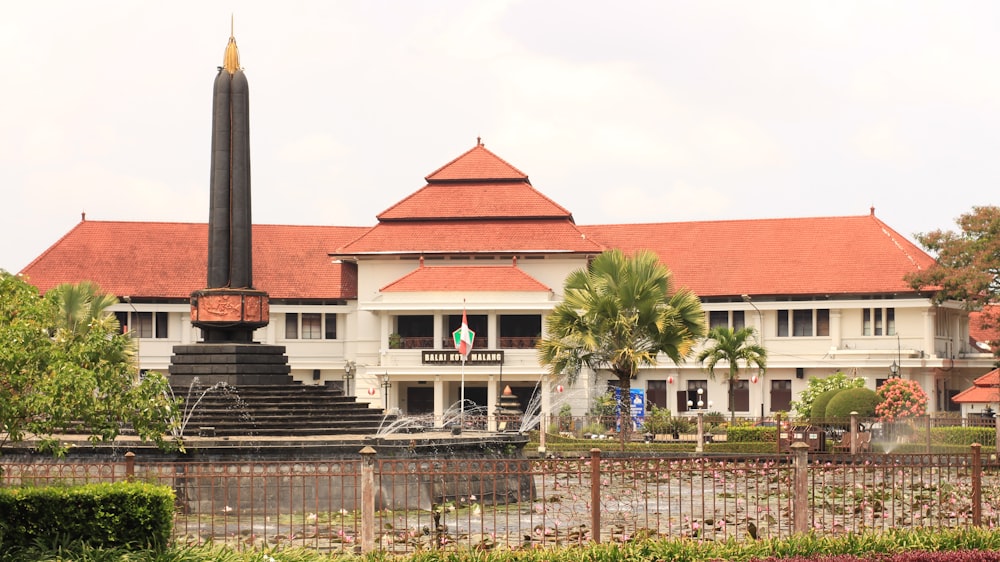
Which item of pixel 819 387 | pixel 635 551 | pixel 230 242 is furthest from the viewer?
pixel 819 387

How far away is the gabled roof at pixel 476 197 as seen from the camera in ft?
171

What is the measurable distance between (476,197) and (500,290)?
494 centimetres

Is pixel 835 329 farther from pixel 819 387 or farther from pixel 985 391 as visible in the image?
pixel 819 387

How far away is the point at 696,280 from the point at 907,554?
40.0 meters

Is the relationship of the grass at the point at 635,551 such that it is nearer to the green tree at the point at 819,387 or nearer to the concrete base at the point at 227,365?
the concrete base at the point at 227,365

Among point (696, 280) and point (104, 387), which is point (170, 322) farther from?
point (104, 387)

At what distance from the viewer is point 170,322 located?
178 ft

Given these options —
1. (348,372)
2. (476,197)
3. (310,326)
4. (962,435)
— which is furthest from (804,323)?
(962,435)

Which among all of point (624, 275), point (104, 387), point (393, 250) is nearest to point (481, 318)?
point (393, 250)

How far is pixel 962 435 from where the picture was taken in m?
34.9

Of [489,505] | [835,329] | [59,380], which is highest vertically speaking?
[835,329]

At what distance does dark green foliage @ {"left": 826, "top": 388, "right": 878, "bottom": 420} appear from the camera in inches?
1524

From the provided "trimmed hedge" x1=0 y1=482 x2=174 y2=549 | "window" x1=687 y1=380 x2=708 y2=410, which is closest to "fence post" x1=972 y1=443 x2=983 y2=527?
"trimmed hedge" x1=0 y1=482 x2=174 y2=549

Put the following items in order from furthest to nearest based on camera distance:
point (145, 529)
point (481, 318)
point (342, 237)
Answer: point (342, 237)
point (481, 318)
point (145, 529)
